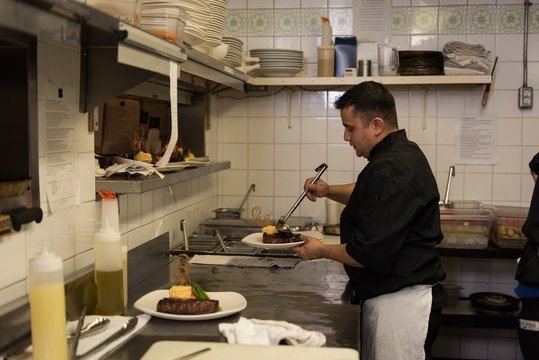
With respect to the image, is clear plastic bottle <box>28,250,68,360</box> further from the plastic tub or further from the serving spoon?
the plastic tub

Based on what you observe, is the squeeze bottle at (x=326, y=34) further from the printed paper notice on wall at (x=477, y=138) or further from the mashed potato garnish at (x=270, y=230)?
the mashed potato garnish at (x=270, y=230)

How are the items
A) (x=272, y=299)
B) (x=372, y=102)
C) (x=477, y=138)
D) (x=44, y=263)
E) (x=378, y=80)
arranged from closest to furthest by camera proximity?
(x=44, y=263) < (x=272, y=299) < (x=372, y=102) < (x=378, y=80) < (x=477, y=138)

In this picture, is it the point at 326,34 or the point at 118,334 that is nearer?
the point at 118,334

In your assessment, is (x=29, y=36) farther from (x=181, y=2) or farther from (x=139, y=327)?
(x=139, y=327)

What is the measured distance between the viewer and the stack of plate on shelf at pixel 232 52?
3.45 meters

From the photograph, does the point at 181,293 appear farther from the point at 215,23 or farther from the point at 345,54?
the point at 345,54

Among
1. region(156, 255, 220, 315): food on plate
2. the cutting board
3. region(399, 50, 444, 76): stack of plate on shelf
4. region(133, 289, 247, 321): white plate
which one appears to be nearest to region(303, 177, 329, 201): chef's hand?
region(399, 50, 444, 76): stack of plate on shelf

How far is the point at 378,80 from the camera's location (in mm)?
3900

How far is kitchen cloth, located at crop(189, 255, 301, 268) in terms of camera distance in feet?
9.96

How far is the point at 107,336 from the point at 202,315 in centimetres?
34

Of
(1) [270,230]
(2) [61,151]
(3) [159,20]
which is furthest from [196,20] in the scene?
(1) [270,230]

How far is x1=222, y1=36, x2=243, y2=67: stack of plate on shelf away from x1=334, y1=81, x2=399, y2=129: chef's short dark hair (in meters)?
0.91

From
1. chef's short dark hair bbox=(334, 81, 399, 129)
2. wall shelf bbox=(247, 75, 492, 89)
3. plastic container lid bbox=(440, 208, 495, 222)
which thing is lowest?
plastic container lid bbox=(440, 208, 495, 222)

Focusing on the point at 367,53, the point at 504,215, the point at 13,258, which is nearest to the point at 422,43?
the point at 367,53
